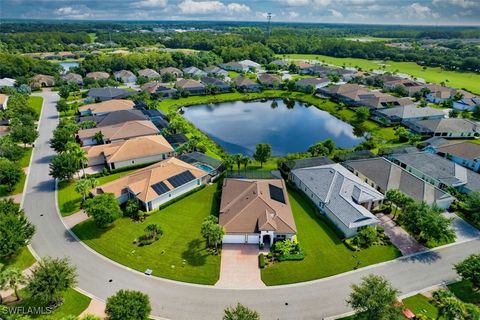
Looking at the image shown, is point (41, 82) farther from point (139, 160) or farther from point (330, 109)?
point (330, 109)

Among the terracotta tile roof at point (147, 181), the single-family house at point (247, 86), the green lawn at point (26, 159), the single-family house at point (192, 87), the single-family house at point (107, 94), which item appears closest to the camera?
the terracotta tile roof at point (147, 181)

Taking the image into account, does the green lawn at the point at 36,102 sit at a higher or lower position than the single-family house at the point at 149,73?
lower

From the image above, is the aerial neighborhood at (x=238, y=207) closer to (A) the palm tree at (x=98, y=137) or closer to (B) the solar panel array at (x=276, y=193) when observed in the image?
(B) the solar panel array at (x=276, y=193)

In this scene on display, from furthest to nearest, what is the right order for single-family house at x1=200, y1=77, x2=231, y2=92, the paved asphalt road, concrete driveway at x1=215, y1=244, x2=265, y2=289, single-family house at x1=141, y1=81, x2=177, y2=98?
single-family house at x1=200, y1=77, x2=231, y2=92 → single-family house at x1=141, y1=81, x2=177, y2=98 → concrete driveway at x1=215, y1=244, x2=265, y2=289 → the paved asphalt road

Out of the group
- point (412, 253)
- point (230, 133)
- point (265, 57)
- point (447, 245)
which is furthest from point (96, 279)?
point (265, 57)

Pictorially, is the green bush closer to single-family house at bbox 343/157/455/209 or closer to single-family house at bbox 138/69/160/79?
single-family house at bbox 343/157/455/209

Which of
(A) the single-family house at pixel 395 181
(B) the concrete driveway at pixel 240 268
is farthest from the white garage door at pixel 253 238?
(A) the single-family house at pixel 395 181

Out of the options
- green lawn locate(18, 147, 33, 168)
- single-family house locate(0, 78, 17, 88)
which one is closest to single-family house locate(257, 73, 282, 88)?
green lawn locate(18, 147, 33, 168)

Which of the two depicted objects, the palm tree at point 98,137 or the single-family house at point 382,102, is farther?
the single-family house at point 382,102
